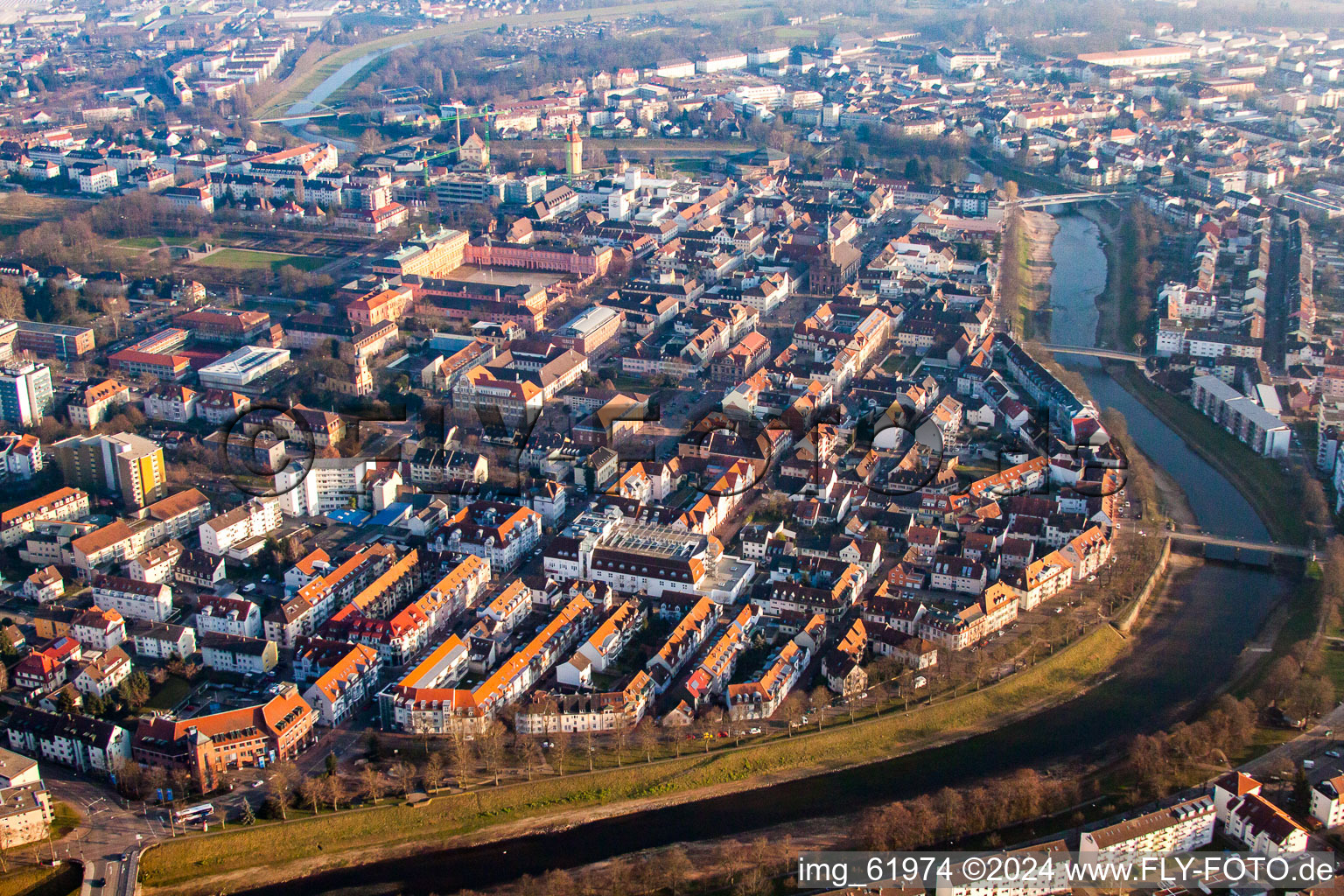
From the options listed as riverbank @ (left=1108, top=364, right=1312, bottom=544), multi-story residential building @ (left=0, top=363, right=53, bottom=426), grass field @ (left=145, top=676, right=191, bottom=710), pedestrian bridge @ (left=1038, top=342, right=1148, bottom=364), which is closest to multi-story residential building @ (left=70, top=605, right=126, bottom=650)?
grass field @ (left=145, top=676, right=191, bottom=710)

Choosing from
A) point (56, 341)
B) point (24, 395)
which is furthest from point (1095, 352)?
point (56, 341)

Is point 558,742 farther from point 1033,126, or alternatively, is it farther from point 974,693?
point 1033,126

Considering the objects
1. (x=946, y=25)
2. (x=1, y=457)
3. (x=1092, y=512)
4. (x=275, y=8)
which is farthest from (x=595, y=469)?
(x=275, y=8)

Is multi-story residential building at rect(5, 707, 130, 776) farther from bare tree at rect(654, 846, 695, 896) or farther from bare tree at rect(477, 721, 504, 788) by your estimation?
bare tree at rect(654, 846, 695, 896)

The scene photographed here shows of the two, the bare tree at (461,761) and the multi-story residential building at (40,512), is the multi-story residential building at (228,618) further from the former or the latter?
the multi-story residential building at (40,512)

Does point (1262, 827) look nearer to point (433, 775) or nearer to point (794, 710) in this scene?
point (794, 710)

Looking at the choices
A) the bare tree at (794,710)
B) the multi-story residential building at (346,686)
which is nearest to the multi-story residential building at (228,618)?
the multi-story residential building at (346,686)
